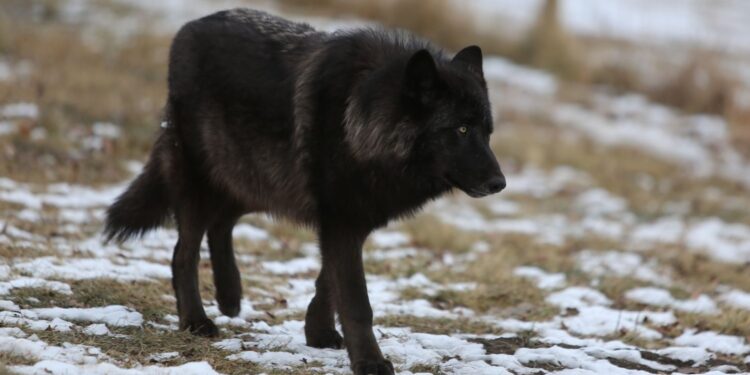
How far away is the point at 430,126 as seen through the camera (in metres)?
4.47

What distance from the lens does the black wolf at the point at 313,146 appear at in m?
4.48

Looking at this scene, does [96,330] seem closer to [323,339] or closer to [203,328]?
[203,328]

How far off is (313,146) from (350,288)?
797 mm

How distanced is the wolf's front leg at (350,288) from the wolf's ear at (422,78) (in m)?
0.79

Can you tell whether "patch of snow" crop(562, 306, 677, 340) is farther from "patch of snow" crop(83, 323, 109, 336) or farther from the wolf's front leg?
"patch of snow" crop(83, 323, 109, 336)

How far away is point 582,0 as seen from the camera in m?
24.5

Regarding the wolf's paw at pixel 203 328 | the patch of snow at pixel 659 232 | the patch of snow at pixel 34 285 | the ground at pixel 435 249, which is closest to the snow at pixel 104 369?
the ground at pixel 435 249

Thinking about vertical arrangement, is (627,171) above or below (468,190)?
above

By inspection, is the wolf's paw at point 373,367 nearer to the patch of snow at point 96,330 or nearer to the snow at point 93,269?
the patch of snow at point 96,330

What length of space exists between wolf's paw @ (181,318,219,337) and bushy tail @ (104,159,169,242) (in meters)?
0.85

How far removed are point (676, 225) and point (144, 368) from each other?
26.0 ft

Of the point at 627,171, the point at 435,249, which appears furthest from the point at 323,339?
the point at 627,171

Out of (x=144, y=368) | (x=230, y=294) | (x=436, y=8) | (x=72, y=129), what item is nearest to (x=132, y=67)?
(x=72, y=129)

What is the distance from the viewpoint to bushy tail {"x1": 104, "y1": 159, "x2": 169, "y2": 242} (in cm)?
560
